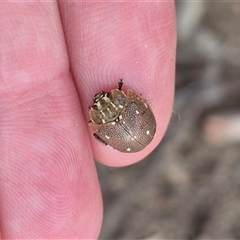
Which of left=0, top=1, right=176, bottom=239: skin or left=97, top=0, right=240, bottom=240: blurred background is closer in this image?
left=0, top=1, right=176, bottom=239: skin

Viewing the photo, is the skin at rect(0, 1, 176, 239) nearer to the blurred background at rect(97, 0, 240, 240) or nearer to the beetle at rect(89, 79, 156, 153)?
the beetle at rect(89, 79, 156, 153)

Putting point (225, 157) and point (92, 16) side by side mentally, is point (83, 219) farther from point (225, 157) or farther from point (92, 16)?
point (225, 157)

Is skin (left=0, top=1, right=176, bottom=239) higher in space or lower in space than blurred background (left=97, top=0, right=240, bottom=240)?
higher

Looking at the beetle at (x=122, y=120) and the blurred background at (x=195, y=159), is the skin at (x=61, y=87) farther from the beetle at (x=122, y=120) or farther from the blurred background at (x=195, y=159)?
the blurred background at (x=195, y=159)

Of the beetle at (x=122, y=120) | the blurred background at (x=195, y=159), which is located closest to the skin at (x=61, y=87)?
the beetle at (x=122, y=120)

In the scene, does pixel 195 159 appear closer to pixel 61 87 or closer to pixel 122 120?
pixel 122 120

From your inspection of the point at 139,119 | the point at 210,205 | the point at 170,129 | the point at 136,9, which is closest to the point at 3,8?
the point at 136,9

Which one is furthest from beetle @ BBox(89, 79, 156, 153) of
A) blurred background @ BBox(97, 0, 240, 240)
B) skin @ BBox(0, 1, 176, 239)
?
blurred background @ BBox(97, 0, 240, 240)
